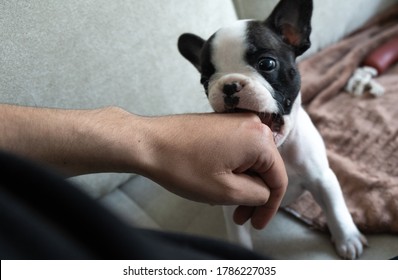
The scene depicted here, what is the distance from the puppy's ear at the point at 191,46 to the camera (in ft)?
3.54

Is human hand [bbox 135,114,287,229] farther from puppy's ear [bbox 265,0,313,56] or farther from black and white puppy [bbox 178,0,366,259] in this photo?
puppy's ear [bbox 265,0,313,56]

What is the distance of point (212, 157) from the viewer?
2.35 feet

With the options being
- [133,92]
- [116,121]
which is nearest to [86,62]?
[133,92]

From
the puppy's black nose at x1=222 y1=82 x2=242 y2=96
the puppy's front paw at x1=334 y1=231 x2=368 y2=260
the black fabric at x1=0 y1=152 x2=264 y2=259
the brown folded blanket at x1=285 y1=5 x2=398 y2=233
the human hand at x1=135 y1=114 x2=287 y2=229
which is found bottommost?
the puppy's front paw at x1=334 y1=231 x2=368 y2=260

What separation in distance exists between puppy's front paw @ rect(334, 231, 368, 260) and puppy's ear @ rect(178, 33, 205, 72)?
54 cm

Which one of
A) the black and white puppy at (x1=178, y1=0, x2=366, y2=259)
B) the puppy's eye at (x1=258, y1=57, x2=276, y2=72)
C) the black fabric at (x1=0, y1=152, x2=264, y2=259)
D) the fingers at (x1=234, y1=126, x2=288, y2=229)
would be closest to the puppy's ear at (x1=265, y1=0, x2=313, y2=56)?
the black and white puppy at (x1=178, y1=0, x2=366, y2=259)

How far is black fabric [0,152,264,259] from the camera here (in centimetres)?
37

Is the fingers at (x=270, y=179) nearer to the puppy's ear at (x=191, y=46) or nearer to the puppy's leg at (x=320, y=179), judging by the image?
the puppy's leg at (x=320, y=179)

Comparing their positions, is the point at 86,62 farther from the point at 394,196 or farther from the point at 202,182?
the point at 394,196

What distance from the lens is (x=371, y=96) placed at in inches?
55.5

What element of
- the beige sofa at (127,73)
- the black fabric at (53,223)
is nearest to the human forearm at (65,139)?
the beige sofa at (127,73)

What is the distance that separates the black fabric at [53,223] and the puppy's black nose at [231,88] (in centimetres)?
47

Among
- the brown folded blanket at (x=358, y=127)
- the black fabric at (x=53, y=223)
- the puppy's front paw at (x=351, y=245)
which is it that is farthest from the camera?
the brown folded blanket at (x=358, y=127)

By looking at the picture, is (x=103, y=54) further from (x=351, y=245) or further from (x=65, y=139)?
(x=351, y=245)
